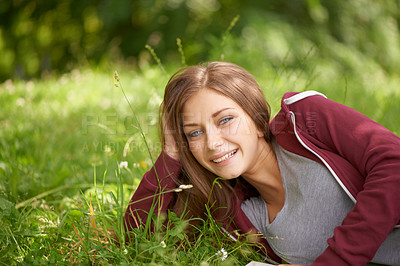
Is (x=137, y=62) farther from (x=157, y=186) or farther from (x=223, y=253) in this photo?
(x=223, y=253)

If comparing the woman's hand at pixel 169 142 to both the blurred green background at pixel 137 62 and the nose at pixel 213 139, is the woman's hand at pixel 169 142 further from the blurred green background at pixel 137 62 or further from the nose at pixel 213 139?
the blurred green background at pixel 137 62

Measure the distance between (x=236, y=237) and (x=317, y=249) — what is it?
15.4 inches

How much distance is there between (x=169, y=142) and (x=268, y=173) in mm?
510

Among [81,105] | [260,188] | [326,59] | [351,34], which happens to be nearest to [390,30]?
[351,34]

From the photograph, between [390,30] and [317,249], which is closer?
[317,249]

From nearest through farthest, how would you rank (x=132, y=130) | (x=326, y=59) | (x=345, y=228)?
1. (x=345, y=228)
2. (x=132, y=130)
3. (x=326, y=59)

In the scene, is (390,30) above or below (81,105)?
above

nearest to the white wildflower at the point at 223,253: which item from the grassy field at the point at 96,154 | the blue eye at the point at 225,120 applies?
the grassy field at the point at 96,154

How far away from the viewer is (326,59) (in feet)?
21.8

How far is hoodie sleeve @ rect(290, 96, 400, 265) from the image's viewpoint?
4.97 ft

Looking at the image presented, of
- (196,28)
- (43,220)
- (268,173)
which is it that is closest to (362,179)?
(268,173)

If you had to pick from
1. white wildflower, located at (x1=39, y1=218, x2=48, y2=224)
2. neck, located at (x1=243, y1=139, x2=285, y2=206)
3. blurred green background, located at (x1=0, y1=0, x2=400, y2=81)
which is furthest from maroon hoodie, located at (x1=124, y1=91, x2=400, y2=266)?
blurred green background, located at (x1=0, y1=0, x2=400, y2=81)

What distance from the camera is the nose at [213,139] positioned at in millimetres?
1850

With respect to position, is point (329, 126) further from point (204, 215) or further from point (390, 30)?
point (390, 30)
